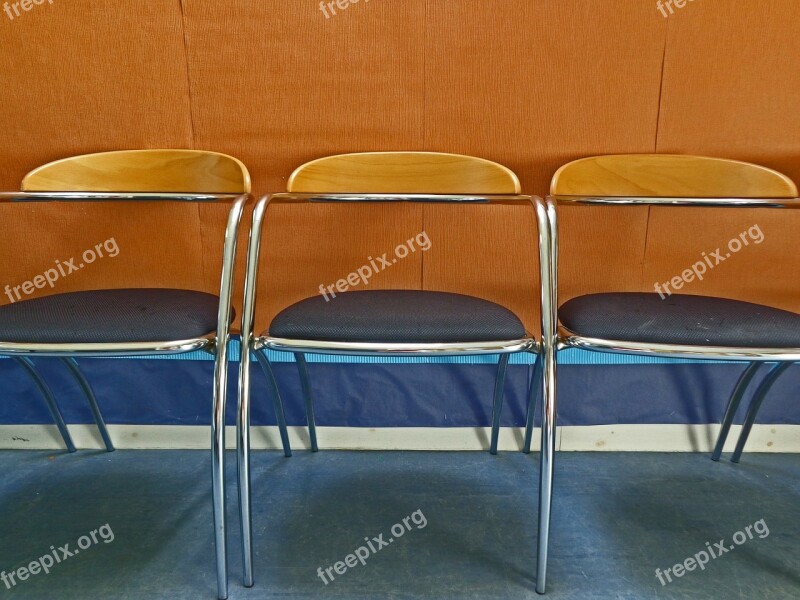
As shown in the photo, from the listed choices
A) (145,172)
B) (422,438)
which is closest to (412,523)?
(422,438)

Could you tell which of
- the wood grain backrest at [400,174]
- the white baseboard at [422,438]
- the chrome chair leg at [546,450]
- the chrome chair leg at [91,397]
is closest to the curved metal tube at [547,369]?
the chrome chair leg at [546,450]

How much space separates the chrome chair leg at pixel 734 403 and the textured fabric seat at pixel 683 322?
0.34 metres

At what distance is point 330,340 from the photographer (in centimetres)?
88

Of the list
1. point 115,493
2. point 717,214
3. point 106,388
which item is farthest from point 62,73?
point 717,214

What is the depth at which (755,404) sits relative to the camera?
4.36ft

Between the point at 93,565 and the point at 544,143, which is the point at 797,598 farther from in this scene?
the point at 93,565

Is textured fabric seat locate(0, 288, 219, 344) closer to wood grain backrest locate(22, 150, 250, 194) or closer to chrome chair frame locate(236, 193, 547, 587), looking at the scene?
chrome chair frame locate(236, 193, 547, 587)

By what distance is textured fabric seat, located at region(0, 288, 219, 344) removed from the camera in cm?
88

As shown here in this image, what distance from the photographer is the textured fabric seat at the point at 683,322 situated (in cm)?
88

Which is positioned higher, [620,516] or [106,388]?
[106,388]

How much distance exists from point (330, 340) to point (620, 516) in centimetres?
79

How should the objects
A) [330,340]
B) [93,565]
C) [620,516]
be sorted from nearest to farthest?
[330,340] < [93,565] < [620,516]

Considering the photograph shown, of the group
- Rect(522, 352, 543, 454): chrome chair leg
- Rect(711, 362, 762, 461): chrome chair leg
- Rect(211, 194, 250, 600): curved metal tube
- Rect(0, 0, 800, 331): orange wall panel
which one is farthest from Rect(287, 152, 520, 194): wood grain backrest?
Rect(711, 362, 762, 461): chrome chair leg

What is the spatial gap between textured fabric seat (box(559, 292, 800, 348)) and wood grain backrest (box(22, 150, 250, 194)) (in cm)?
83
